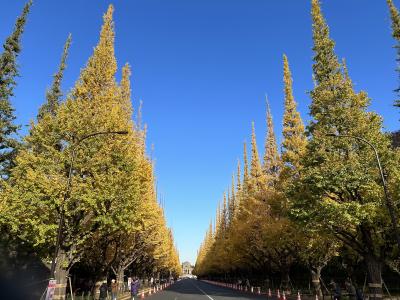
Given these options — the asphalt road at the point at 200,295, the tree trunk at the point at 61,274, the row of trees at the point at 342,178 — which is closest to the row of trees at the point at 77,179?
the tree trunk at the point at 61,274

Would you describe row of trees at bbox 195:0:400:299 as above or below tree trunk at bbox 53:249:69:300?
above

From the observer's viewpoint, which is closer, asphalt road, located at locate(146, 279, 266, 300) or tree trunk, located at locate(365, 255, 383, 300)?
tree trunk, located at locate(365, 255, 383, 300)

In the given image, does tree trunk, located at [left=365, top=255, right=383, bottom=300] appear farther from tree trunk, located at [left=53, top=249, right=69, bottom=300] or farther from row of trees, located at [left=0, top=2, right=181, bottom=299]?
tree trunk, located at [left=53, top=249, right=69, bottom=300]

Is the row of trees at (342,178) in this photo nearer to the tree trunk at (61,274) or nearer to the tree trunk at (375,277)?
the tree trunk at (375,277)

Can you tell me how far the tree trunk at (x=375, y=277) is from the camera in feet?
64.6

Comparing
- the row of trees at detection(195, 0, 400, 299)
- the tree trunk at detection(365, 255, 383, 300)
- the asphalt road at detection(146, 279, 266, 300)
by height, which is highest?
the row of trees at detection(195, 0, 400, 299)

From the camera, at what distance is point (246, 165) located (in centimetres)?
5909

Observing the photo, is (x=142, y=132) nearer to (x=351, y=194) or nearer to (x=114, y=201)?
(x=114, y=201)

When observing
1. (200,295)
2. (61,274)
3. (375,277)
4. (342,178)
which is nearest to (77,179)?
(61,274)

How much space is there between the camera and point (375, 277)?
20406mm

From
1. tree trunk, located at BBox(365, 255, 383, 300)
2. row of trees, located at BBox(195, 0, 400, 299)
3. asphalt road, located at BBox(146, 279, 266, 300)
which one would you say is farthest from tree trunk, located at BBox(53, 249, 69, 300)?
tree trunk, located at BBox(365, 255, 383, 300)

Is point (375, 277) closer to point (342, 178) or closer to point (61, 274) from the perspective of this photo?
point (342, 178)

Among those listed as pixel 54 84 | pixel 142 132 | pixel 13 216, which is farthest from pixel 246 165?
pixel 13 216

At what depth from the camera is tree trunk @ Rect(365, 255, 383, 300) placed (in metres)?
19.7
